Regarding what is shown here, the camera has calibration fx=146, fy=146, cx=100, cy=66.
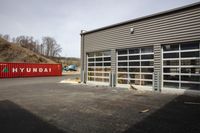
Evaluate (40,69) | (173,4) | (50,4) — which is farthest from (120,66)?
(40,69)

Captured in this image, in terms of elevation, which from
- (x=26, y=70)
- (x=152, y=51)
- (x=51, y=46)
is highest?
(x=51, y=46)

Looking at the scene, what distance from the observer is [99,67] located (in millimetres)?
11961

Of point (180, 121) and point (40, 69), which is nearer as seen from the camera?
point (180, 121)

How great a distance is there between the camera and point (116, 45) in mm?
10516

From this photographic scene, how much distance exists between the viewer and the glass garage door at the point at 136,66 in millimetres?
8914

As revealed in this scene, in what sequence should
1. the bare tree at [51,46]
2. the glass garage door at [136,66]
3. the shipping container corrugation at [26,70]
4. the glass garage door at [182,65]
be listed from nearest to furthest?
the glass garage door at [182,65] < the glass garage door at [136,66] < the shipping container corrugation at [26,70] < the bare tree at [51,46]

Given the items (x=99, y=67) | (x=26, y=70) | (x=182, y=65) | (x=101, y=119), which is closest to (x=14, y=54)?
(x=26, y=70)

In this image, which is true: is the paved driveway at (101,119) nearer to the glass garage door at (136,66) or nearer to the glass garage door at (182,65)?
the glass garage door at (182,65)

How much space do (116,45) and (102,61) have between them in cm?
187

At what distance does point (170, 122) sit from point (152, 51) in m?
5.65

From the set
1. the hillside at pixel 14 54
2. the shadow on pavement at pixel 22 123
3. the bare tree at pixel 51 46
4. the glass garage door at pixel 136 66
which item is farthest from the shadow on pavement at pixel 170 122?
the bare tree at pixel 51 46

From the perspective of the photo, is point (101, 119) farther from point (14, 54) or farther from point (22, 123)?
point (14, 54)

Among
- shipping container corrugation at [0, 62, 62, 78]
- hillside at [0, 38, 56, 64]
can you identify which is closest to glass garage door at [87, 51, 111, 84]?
shipping container corrugation at [0, 62, 62, 78]

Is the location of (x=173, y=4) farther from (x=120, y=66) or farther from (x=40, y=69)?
(x=40, y=69)
